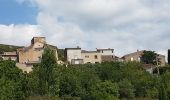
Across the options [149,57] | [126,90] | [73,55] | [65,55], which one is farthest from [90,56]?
[126,90]

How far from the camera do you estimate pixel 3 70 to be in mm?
65000

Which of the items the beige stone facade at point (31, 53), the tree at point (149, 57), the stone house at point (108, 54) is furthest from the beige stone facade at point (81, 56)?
the tree at point (149, 57)

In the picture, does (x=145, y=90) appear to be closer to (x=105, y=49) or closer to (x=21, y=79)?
(x=21, y=79)

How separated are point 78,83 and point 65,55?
4206 centimetres

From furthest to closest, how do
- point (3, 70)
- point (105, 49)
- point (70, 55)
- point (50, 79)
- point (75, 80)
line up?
point (105, 49)
point (70, 55)
point (75, 80)
point (3, 70)
point (50, 79)

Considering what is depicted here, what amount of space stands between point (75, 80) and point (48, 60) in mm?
9522

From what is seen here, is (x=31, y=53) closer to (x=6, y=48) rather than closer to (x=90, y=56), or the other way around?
(x=90, y=56)

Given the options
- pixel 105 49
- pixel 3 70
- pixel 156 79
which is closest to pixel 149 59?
pixel 105 49

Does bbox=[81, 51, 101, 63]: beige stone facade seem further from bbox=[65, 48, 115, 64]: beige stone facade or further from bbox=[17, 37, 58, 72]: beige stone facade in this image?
bbox=[17, 37, 58, 72]: beige stone facade

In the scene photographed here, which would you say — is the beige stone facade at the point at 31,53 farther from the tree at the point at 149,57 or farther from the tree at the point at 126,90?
the tree at the point at 126,90

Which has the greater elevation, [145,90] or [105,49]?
[105,49]

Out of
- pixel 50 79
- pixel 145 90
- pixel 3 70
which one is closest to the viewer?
pixel 50 79

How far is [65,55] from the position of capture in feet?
366

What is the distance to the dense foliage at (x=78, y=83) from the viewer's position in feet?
188
